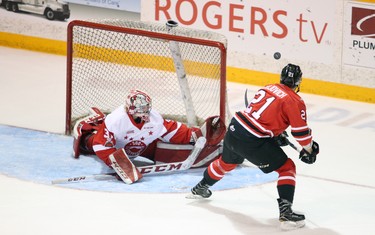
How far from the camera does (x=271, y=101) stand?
234 inches

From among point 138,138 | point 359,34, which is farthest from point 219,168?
point 359,34

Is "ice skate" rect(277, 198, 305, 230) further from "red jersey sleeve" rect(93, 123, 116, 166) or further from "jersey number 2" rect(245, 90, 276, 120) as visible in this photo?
"red jersey sleeve" rect(93, 123, 116, 166)

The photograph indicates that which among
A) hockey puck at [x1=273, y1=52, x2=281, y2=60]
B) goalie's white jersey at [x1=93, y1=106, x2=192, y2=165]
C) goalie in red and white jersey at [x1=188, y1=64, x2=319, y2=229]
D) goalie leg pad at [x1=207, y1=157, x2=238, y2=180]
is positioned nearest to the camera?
goalie in red and white jersey at [x1=188, y1=64, x2=319, y2=229]

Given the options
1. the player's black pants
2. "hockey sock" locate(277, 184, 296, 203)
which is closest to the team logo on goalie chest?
the player's black pants

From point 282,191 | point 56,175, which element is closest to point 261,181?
point 282,191

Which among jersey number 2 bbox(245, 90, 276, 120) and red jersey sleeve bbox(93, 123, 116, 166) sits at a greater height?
jersey number 2 bbox(245, 90, 276, 120)

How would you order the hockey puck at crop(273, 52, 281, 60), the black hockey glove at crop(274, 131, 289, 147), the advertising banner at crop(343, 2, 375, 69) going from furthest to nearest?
the hockey puck at crop(273, 52, 281, 60), the advertising banner at crop(343, 2, 375, 69), the black hockey glove at crop(274, 131, 289, 147)

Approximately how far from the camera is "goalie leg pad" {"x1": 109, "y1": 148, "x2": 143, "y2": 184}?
6.76m

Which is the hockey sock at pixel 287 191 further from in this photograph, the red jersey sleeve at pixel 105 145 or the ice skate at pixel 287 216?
the red jersey sleeve at pixel 105 145

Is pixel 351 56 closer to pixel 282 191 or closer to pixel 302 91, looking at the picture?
pixel 302 91

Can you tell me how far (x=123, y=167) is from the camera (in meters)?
6.77

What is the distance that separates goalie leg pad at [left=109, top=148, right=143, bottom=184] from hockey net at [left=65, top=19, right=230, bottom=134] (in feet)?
2.88

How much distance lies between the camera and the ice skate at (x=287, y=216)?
600 cm

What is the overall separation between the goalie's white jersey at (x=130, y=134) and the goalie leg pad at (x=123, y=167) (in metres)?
0.08
